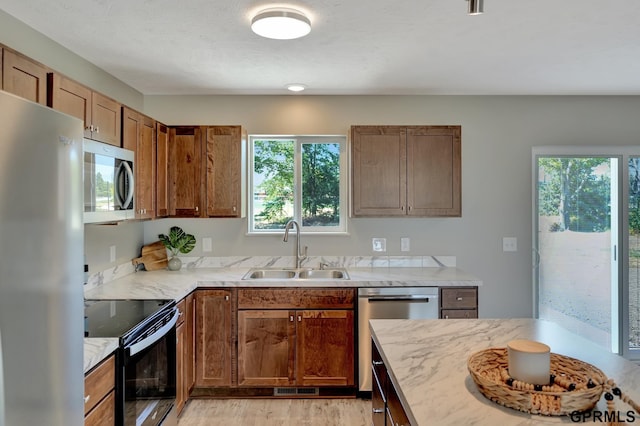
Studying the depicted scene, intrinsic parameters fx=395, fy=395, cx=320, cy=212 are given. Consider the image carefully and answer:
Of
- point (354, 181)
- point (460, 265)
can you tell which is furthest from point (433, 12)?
point (460, 265)

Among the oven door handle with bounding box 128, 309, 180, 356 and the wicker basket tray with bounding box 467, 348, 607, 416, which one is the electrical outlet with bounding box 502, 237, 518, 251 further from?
the oven door handle with bounding box 128, 309, 180, 356

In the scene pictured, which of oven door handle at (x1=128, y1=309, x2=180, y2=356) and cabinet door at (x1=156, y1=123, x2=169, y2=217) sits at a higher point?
cabinet door at (x1=156, y1=123, x2=169, y2=217)

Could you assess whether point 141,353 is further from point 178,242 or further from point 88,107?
point 178,242

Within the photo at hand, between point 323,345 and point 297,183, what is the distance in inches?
58.8

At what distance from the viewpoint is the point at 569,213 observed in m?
3.66

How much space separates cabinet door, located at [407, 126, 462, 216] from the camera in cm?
332

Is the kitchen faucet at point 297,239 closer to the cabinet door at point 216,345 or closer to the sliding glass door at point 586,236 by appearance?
the cabinet door at point 216,345

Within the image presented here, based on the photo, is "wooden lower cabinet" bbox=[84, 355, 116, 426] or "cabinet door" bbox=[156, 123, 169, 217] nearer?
"wooden lower cabinet" bbox=[84, 355, 116, 426]

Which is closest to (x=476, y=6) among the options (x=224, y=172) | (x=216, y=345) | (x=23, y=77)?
(x=23, y=77)

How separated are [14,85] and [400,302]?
8.54 ft

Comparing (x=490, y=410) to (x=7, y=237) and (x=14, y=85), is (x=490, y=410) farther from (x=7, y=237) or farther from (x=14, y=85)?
(x=14, y=85)

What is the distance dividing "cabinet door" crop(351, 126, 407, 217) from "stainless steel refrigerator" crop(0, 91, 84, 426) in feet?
7.72

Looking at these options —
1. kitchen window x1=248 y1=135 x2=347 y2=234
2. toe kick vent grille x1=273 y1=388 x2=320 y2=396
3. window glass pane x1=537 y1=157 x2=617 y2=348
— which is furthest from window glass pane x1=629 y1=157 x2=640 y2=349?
toe kick vent grille x1=273 y1=388 x2=320 y2=396

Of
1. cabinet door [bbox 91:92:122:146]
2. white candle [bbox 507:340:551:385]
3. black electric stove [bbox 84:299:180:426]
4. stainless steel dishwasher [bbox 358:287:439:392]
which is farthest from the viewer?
stainless steel dishwasher [bbox 358:287:439:392]
